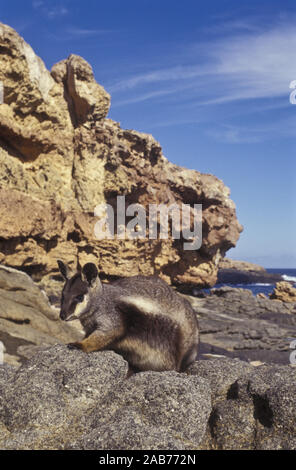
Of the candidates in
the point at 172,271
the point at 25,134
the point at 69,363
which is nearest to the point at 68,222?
the point at 25,134

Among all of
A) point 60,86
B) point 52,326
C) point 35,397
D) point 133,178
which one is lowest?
point 52,326

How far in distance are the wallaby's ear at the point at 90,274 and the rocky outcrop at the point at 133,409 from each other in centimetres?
95

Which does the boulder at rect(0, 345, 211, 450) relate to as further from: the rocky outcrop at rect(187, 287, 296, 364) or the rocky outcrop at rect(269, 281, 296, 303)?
the rocky outcrop at rect(269, 281, 296, 303)

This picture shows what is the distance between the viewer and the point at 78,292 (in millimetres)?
4840

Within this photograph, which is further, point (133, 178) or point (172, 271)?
point (172, 271)

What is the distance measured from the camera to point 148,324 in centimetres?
499

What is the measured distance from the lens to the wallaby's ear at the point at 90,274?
475cm

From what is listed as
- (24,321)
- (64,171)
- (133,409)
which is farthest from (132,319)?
(64,171)

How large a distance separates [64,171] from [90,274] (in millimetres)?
21561

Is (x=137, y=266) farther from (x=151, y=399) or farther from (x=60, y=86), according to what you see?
(x=151, y=399)

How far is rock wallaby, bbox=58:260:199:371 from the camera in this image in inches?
191

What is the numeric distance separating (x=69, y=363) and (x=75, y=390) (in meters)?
0.37

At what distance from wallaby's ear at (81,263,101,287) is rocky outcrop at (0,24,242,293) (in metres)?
15.9

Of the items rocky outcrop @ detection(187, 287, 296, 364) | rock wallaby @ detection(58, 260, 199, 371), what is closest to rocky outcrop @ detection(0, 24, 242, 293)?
rocky outcrop @ detection(187, 287, 296, 364)
